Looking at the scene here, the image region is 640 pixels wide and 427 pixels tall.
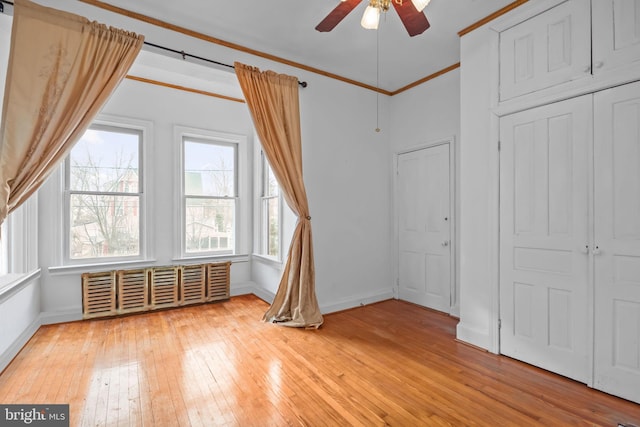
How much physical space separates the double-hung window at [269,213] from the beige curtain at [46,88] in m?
2.11

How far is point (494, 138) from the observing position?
278 cm

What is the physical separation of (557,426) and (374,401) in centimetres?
105

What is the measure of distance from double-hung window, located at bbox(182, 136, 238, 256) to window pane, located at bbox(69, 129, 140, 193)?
0.63 m

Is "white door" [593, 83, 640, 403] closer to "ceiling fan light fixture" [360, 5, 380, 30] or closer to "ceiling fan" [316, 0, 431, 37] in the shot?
"ceiling fan" [316, 0, 431, 37]

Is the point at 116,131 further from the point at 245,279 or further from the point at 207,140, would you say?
the point at 245,279

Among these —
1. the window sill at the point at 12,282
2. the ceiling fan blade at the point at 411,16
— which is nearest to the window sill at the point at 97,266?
the window sill at the point at 12,282

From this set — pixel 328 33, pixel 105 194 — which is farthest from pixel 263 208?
pixel 328 33

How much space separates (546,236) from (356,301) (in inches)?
88.6

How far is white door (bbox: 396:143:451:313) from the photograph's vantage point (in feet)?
12.6

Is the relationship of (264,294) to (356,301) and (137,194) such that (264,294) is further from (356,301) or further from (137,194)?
(137,194)

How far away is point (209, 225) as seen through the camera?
4570 millimetres

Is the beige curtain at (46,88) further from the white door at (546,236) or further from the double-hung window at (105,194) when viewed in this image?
the white door at (546,236)

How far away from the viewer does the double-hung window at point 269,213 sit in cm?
425

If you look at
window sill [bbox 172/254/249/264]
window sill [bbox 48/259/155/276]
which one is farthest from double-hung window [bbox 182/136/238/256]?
window sill [bbox 48/259/155/276]
